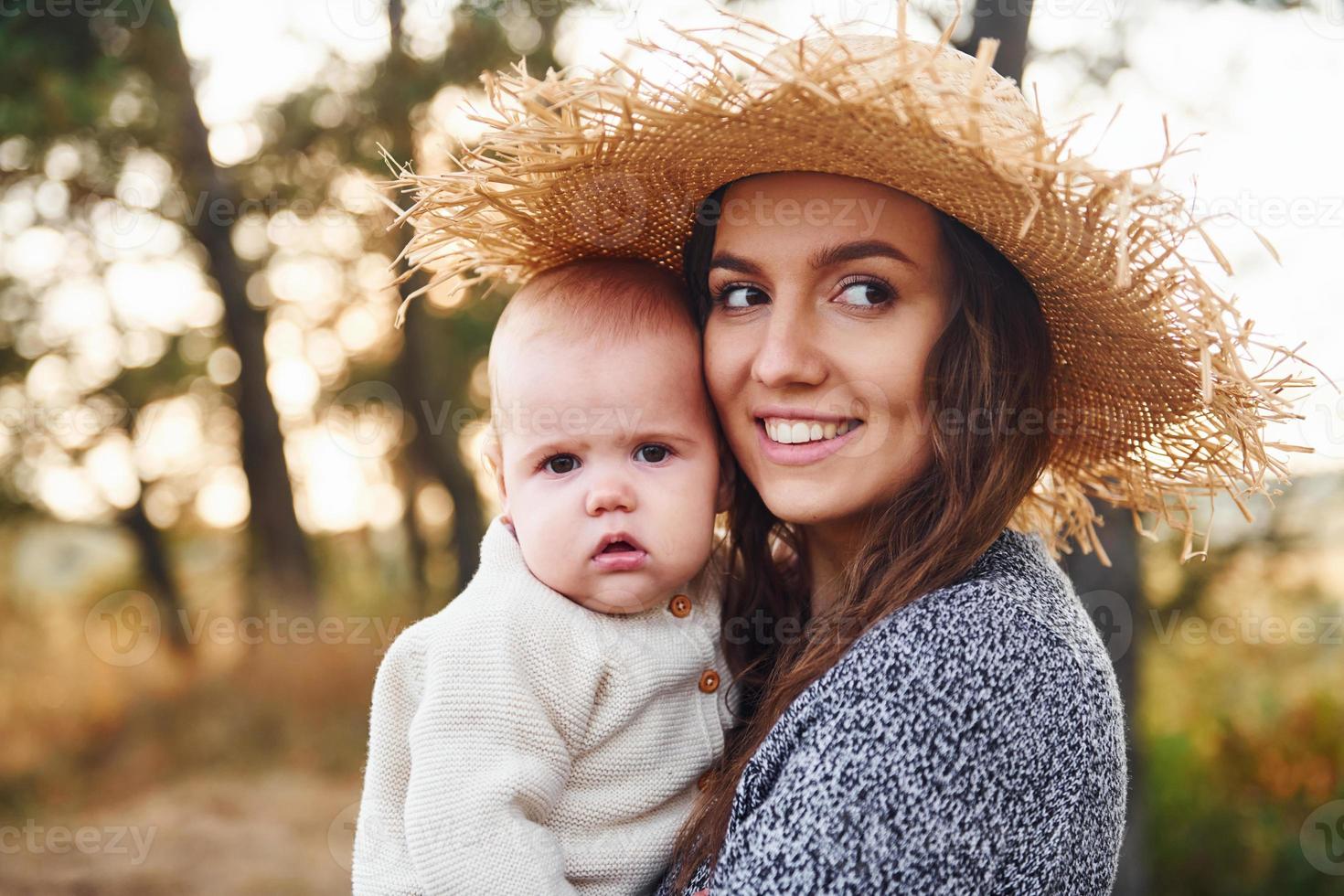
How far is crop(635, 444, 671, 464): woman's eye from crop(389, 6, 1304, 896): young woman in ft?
0.48

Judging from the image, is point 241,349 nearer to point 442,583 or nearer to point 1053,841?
point 442,583

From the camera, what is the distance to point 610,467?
192 cm

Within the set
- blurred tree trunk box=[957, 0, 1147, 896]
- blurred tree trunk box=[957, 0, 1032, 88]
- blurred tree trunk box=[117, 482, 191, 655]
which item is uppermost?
blurred tree trunk box=[957, 0, 1032, 88]

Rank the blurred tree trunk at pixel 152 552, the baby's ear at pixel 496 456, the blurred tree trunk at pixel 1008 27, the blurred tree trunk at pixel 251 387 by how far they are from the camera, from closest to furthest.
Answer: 1. the baby's ear at pixel 496 456
2. the blurred tree trunk at pixel 1008 27
3. the blurred tree trunk at pixel 251 387
4. the blurred tree trunk at pixel 152 552

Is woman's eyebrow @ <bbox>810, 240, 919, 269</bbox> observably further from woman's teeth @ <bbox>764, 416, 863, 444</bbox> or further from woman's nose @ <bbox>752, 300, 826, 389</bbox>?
woman's teeth @ <bbox>764, 416, 863, 444</bbox>

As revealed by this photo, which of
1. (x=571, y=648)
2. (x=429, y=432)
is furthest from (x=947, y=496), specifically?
(x=429, y=432)

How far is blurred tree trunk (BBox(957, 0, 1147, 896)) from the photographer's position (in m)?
3.29

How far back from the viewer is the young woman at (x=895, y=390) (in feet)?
4.63

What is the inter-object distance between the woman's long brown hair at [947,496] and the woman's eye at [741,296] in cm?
21

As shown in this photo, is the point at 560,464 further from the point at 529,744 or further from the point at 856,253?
the point at 856,253

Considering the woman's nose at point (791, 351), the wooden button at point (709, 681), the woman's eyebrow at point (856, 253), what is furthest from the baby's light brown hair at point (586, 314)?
the wooden button at point (709, 681)

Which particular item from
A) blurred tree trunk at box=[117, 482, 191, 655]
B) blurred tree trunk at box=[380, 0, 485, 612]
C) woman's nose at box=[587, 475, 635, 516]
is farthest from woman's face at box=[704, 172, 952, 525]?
blurred tree trunk at box=[117, 482, 191, 655]

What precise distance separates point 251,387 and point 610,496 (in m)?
7.54

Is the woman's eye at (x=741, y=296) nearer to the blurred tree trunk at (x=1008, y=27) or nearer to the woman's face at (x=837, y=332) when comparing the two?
the woman's face at (x=837, y=332)
